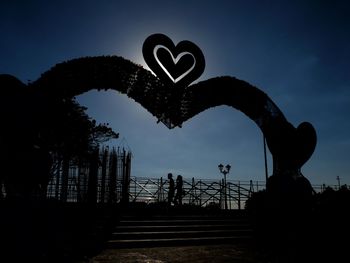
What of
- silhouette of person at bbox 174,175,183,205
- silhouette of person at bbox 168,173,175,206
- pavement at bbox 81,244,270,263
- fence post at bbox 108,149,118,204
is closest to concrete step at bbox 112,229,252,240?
pavement at bbox 81,244,270,263

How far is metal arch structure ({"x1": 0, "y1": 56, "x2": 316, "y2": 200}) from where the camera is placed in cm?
714

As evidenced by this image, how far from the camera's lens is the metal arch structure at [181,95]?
23.4 ft

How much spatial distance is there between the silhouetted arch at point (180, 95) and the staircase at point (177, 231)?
2.57 meters

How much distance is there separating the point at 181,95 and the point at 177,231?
401cm

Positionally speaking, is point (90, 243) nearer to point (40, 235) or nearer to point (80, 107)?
point (40, 235)

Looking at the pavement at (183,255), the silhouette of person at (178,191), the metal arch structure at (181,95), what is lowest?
the pavement at (183,255)

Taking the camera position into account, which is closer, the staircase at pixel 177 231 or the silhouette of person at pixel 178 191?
the staircase at pixel 177 231

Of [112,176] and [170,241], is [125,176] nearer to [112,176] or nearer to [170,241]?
[112,176]

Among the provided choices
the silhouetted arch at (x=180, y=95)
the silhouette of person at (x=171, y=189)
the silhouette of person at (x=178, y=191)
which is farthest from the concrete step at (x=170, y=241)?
the silhouette of person at (x=178, y=191)

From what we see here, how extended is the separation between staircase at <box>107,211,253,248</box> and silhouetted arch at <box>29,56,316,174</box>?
2.57 meters

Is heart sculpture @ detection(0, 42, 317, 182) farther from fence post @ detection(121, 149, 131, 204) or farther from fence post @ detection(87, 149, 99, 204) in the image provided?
fence post @ detection(121, 149, 131, 204)

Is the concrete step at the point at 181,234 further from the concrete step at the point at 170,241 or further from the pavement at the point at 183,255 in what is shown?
the pavement at the point at 183,255

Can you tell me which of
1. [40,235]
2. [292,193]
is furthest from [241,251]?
[40,235]

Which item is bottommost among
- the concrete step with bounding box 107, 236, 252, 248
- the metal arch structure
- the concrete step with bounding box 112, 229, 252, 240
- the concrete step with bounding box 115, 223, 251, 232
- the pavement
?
the pavement
